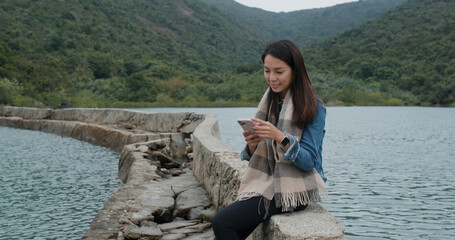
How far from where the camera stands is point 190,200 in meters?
4.95

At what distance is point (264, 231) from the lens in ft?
8.85

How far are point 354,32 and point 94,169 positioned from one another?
243 feet

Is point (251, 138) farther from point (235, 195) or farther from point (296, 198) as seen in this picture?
point (235, 195)

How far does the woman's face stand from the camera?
2.57 m

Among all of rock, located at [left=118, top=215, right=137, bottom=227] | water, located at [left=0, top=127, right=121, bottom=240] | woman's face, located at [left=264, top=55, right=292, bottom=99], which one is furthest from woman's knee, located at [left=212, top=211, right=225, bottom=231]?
water, located at [left=0, top=127, right=121, bottom=240]

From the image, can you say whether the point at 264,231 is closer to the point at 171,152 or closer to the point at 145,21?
the point at 171,152

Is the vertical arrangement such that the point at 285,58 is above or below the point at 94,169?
above

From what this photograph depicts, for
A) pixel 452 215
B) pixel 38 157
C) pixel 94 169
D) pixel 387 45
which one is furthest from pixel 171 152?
pixel 387 45

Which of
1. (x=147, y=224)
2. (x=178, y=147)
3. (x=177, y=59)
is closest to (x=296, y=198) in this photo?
(x=147, y=224)

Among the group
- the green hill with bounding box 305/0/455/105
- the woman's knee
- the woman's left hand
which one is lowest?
the woman's knee

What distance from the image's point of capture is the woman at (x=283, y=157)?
2428 millimetres

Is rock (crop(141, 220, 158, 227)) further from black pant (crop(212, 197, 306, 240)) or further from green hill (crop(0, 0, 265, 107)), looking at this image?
green hill (crop(0, 0, 265, 107))

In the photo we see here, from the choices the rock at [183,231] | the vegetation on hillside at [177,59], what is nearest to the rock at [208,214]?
the rock at [183,231]

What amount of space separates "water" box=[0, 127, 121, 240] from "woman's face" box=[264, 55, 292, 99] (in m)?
3.10
